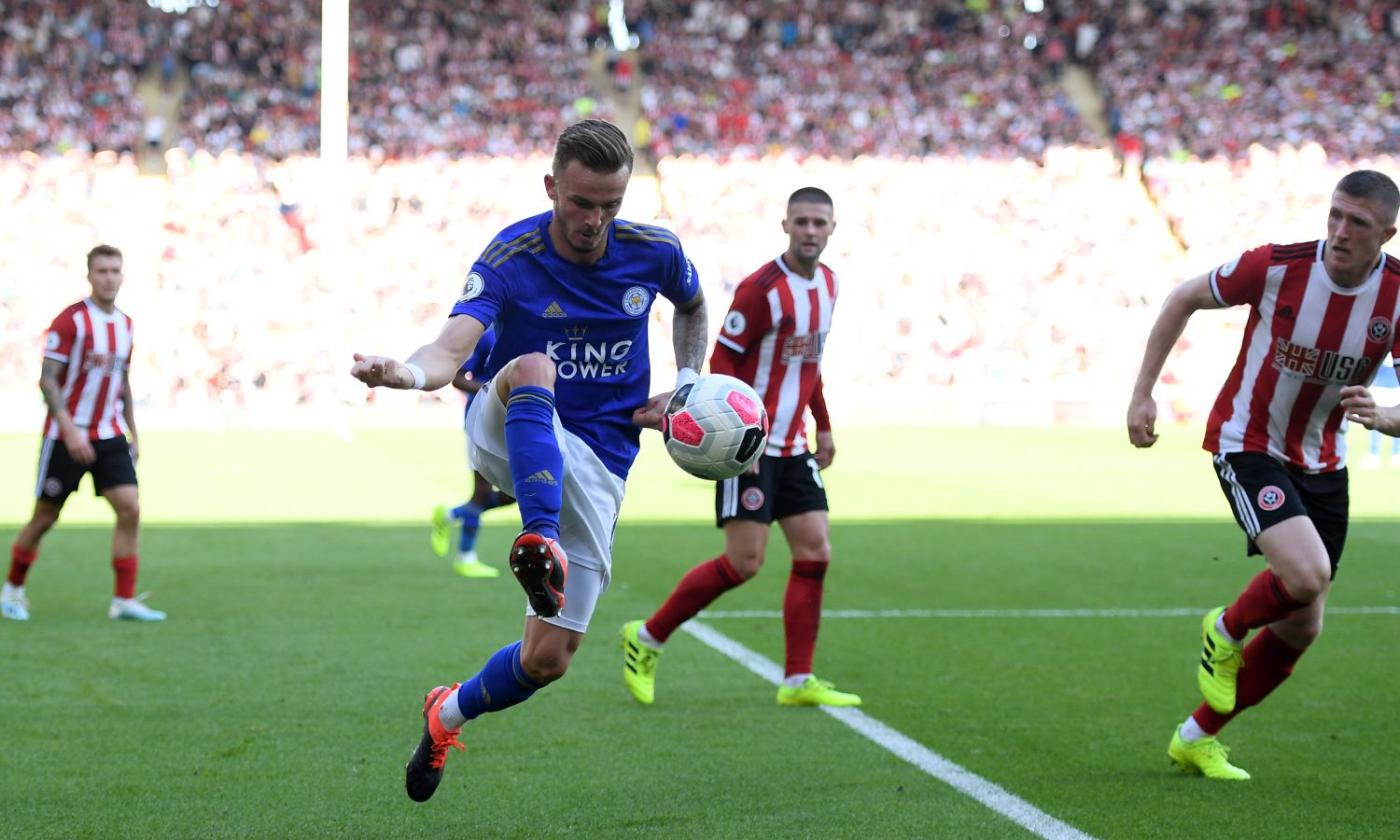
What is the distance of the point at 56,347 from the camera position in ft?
29.6

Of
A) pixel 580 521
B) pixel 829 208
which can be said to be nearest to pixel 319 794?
pixel 580 521

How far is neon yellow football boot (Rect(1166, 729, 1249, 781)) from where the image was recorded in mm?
5668

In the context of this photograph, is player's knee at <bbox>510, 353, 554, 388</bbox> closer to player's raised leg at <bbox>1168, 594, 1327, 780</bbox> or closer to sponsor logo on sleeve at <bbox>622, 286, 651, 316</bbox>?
sponsor logo on sleeve at <bbox>622, 286, 651, 316</bbox>

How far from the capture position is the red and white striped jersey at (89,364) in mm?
9039

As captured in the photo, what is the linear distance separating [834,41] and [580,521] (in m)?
33.7

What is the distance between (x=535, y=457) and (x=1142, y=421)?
7.18 ft

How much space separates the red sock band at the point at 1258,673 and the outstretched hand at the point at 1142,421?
0.89 meters

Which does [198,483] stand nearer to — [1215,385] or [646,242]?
[646,242]

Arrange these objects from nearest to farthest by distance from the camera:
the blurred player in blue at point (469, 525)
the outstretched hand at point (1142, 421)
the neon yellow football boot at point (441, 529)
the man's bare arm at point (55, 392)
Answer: the outstretched hand at point (1142, 421)
the man's bare arm at point (55, 392)
the blurred player in blue at point (469, 525)
the neon yellow football boot at point (441, 529)

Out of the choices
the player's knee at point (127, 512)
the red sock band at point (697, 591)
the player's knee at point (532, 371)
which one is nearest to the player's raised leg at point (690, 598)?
the red sock band at point (697, 591)

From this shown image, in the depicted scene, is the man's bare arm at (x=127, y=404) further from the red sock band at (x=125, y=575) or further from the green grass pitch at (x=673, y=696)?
the green grass pitch at (x=673, y=696)

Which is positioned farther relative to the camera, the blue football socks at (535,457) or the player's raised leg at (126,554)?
the player's raised leg at (126,554)

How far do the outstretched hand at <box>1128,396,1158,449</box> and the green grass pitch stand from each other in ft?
3.84

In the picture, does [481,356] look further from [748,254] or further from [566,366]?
[748,254]
